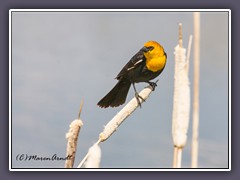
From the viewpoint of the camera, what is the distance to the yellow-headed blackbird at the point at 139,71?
2.41m

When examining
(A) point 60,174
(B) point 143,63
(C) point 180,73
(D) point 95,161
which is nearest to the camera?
(D) point 95,161

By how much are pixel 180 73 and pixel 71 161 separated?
20.3 inches

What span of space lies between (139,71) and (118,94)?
27 cm

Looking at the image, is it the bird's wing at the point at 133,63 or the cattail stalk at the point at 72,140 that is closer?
the cattail stalk at the point at 72,140

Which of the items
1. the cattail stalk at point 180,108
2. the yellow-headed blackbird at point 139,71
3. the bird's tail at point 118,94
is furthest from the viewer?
the bird's tail at point 118,94

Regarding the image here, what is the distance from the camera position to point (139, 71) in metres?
2.59

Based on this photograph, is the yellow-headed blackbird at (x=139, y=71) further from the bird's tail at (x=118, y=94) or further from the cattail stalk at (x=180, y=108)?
the cattail stalk at (x=180, y=108)

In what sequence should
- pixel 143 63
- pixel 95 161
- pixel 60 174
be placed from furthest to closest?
pixel 143 63
pixel 60 174
pixel 95 161

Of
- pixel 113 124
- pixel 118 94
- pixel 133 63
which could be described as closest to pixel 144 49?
pixel 133 63

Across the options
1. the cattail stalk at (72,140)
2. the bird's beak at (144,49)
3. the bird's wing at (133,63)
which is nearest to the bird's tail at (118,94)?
the bird's wing at (133,63)

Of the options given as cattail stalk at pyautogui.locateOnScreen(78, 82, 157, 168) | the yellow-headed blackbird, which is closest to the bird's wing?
the yellow-headed blackbird
